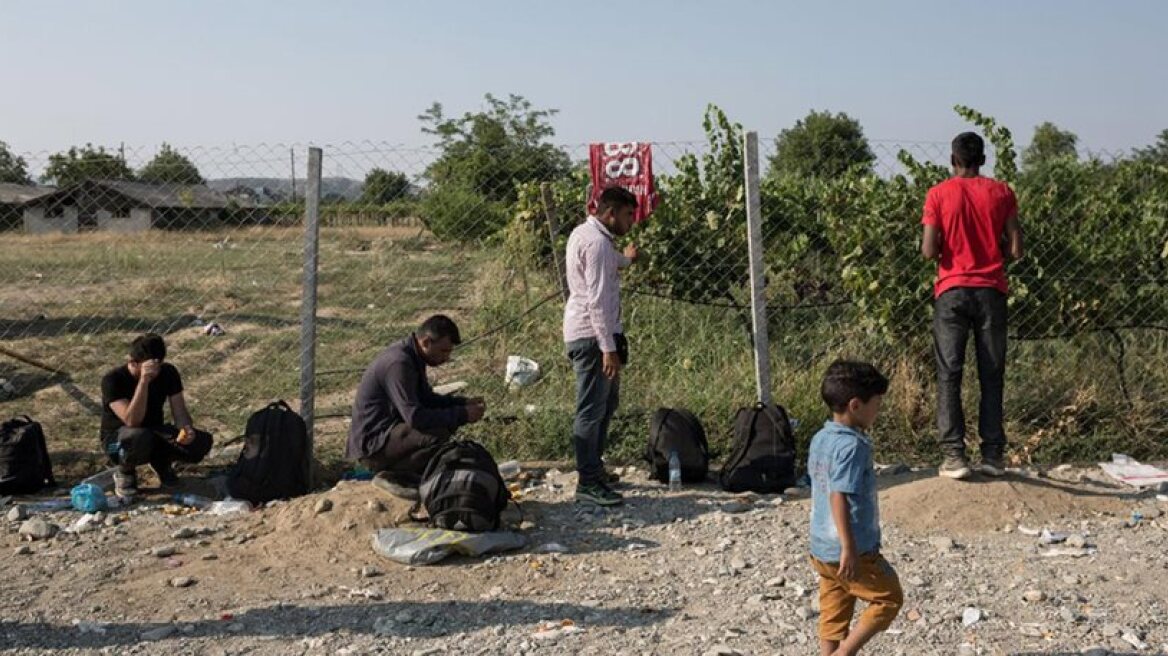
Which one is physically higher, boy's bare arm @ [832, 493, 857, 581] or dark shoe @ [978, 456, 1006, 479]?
boy's bare arm @ [832, 493, 857, 581]

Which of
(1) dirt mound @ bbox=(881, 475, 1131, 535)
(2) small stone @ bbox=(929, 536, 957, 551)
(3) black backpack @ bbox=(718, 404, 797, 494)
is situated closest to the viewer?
(2) small stone @ bbox=(929, 536, 957, 551)

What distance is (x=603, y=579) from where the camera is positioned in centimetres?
505

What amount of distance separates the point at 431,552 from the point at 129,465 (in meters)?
2.24

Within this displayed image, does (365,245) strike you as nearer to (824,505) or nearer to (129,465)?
(129,465)

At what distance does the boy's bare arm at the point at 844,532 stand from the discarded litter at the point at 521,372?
200 inches

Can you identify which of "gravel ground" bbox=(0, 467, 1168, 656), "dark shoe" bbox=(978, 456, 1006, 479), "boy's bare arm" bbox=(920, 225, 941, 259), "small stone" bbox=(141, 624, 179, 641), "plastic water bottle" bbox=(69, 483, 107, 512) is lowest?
"small stone" bbox=(141, 624, 179, 641)

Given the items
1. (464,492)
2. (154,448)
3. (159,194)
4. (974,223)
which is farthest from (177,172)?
(974,223)

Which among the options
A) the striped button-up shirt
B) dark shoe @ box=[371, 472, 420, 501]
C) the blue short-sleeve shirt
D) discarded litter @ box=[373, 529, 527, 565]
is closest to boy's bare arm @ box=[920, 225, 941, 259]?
the striped button-up shirt

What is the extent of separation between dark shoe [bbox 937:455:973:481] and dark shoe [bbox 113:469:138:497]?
4458mm

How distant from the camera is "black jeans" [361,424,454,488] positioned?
580 cm

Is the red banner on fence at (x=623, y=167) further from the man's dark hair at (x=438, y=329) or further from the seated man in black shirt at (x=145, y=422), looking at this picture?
the seated man in black shirt at (x=145, y=422)

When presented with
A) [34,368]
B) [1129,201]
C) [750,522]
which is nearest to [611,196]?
[750,522]

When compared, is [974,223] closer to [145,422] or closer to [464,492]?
[464,492]

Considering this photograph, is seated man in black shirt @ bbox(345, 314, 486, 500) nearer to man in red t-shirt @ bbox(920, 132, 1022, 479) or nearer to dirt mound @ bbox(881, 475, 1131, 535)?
dirt mound @ bbox(881, 475, 1131, 535)
